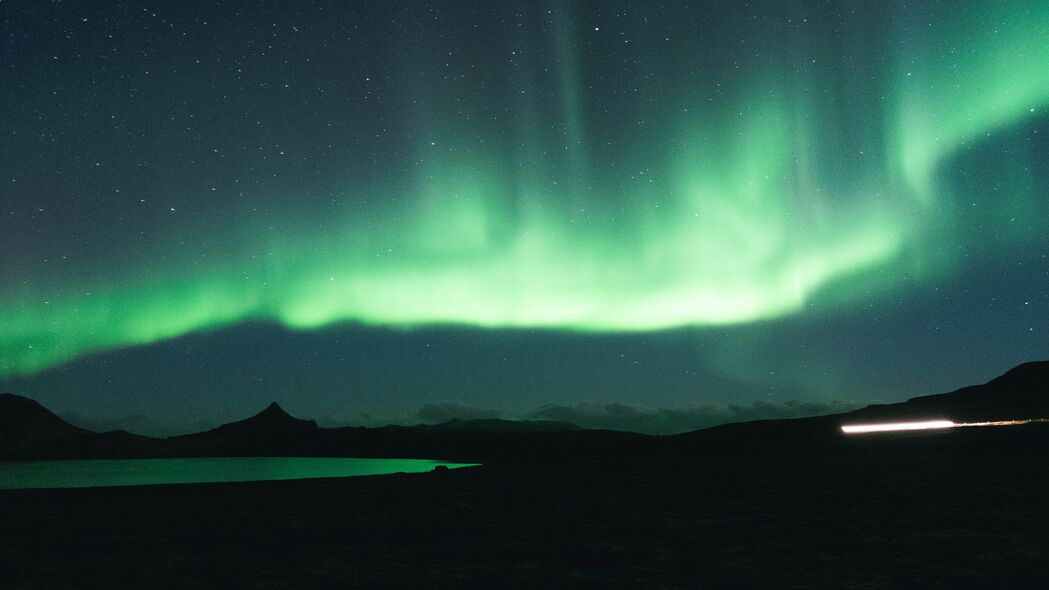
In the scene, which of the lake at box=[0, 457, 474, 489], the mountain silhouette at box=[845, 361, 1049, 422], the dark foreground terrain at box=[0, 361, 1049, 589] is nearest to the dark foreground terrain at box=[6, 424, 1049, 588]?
the dark foreground terrain at box=[0, 361, 1049, 589]

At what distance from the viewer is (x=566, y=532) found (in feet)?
43.1

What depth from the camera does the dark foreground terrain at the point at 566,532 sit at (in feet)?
30.7

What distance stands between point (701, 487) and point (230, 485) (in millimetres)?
16203

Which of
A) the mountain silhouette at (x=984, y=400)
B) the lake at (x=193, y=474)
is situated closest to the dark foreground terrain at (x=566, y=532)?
the lake at (x=193, y=474)

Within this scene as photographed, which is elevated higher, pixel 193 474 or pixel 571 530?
pixel 571 530

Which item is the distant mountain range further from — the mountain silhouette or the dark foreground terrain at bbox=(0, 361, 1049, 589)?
the dark foreground terrain at bbox=(0, 361, 1049, 589)

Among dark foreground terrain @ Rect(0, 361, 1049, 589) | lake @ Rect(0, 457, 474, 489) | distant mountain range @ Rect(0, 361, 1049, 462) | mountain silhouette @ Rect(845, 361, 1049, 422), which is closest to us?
dark foreground terrain @ Rect(0, 361, 1049, 589)

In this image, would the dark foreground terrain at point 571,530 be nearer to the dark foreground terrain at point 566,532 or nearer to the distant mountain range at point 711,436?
the dark foreground terrain at point 566,532

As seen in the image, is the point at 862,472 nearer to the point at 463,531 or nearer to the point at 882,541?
the point at 882,541

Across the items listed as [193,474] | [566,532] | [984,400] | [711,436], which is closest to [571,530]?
[566,532]

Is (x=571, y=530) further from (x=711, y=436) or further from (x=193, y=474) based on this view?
(x=711, y=436)

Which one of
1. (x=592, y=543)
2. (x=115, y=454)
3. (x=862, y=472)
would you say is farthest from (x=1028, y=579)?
(x=115, y=454)

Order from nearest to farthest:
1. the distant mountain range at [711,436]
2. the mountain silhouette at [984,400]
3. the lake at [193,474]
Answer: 1. the lake at [193,474]
2. the distant mountain range at [711,436]
3. the mountain silhouette at [984,400]

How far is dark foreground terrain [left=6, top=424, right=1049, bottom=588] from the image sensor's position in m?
9.35
